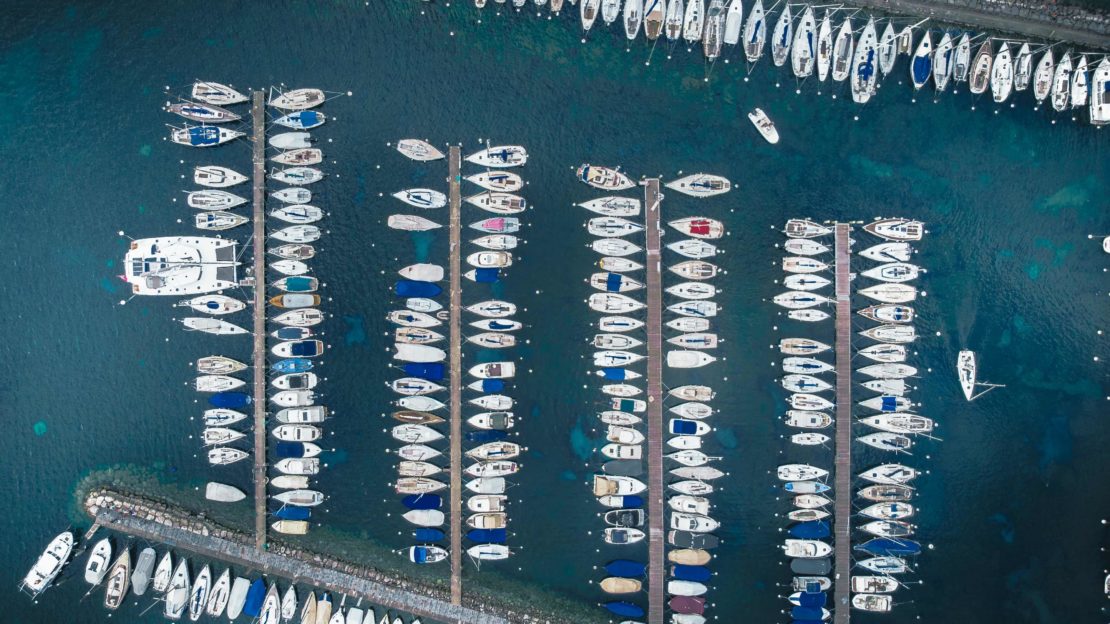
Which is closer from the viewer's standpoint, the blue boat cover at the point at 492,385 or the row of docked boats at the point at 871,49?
the row of docked boats at the point at 871,49

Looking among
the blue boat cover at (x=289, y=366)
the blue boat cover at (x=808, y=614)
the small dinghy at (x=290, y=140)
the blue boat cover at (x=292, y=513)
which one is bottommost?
the blue boat cover at (x=808, y=614)

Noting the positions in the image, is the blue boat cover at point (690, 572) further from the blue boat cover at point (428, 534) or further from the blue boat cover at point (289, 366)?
the blue boat cover at point (289, 366)

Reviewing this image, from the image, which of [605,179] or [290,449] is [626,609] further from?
[605,179]

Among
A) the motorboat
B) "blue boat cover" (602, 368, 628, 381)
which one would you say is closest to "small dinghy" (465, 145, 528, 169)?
the motorboat

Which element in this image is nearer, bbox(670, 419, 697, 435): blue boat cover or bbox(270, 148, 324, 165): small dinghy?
bbox(670, 419, 697, 435): blue boat cover

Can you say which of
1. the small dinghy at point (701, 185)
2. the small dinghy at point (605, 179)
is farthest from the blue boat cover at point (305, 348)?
the small dinghy at point (701, 185)

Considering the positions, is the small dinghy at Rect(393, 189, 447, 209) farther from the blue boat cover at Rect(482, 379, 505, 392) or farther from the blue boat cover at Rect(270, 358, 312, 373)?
the blue boat cover at Rect(270, 358, 312, 373)

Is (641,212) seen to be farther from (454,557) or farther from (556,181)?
(454,557)
